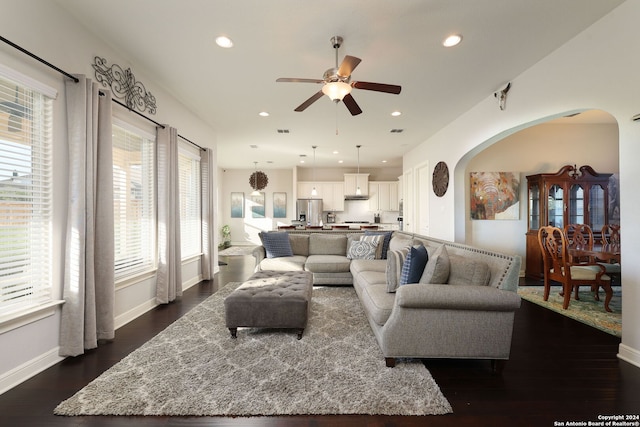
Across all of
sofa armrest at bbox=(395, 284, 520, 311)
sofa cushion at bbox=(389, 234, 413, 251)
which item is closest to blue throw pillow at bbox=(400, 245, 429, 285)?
sofa armrest at bbox=(395, 284, 520, 311)

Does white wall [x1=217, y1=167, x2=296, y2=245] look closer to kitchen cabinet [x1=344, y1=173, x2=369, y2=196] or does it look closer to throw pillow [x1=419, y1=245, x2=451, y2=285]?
kitchen cabinet [x1=344, y1=173, x2=369, y2=196]

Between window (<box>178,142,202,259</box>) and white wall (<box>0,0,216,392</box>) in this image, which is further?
window (<box>178,142,202,259</box>)

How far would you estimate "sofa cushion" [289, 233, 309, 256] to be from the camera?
192 inches

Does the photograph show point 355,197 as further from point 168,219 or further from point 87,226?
point 87,226

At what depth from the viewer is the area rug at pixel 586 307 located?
2896 millimetres

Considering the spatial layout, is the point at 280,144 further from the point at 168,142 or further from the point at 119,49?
the point at 119,49

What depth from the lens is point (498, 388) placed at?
188 centimetres

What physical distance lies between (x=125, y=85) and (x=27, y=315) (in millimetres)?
2361

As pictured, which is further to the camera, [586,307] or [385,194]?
[385,194]

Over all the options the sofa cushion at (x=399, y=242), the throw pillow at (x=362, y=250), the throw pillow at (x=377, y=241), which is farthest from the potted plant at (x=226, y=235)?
the sofa cushion at (x=399, y=242)

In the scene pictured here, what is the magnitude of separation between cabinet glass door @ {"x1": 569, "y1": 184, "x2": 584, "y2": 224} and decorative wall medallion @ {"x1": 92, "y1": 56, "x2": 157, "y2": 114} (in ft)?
22.1

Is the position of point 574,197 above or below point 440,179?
below

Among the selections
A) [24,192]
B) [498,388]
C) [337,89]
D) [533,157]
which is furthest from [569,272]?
[24,192]

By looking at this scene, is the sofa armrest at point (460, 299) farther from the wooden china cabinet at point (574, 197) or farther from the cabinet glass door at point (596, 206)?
the cabinet glass door at point (596, 206)
